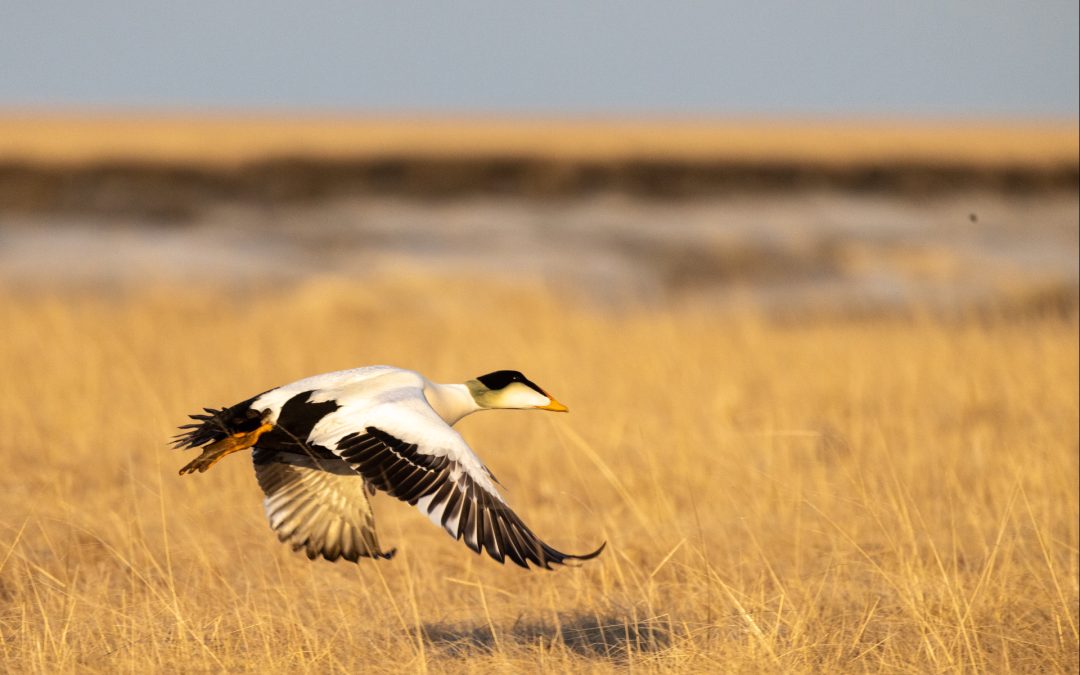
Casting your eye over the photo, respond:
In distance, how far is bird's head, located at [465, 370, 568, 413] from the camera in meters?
5.19

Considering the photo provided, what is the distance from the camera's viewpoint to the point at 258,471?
537 cm

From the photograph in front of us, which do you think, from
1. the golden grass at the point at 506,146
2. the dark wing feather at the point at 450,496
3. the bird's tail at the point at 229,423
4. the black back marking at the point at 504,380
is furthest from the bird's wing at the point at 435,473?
the golden grass at the point at 506,146

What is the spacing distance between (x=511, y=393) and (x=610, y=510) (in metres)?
2.30

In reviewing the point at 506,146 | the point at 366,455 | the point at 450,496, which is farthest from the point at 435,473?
the point at 506,146

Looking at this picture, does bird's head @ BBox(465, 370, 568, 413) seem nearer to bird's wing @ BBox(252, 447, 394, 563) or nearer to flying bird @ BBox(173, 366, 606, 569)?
flying bird @ BBox(173, 366, 606, 569)

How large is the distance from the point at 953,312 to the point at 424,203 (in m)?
19.0

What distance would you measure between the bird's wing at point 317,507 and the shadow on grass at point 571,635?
18.0 inches

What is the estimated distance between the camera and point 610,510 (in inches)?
290

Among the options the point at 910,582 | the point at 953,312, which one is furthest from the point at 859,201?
the point at 910,582

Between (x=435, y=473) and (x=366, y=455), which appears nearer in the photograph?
(x=435, y=473)

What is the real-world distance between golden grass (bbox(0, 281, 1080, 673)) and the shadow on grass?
0.02 metres

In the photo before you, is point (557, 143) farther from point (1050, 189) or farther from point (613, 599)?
point (613, 599)

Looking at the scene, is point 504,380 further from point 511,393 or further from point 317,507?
point 317,507

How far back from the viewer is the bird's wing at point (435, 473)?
423cm
